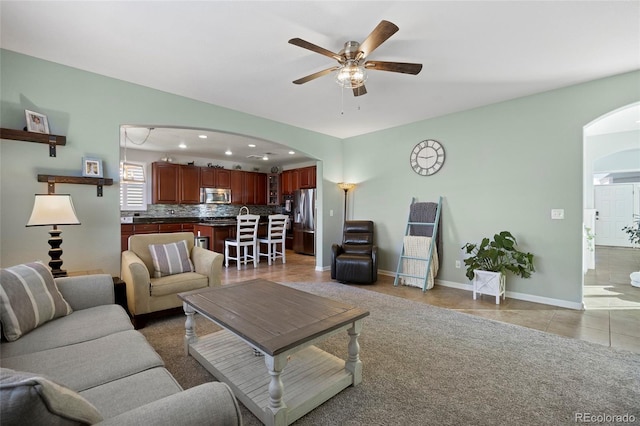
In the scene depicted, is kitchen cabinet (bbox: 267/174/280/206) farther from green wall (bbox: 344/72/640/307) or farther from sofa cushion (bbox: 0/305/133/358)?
sofa cushion (bbox: 0/305/133/358)

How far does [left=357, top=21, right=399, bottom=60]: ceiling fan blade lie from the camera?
1844mm

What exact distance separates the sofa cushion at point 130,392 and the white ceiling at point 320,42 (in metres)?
2.35

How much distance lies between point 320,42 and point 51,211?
2729 millimetres

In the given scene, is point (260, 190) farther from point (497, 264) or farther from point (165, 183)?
point (497, 264)

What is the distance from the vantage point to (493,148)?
3.95 m

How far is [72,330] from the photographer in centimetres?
171

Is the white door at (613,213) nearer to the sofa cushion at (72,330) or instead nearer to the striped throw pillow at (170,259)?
the striped throw pillow at (170,259)

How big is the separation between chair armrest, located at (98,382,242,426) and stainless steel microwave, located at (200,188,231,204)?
7.14 m

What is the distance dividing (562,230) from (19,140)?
5888 millimetres

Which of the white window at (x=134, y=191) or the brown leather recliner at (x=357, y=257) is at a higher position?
the white window at (x=134, y=191)

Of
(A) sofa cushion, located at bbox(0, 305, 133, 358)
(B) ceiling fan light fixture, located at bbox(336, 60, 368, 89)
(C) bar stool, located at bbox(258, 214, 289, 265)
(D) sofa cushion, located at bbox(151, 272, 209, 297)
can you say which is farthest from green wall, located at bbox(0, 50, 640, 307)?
(B) ceiling fan light fixture, located at bbox(336, 60, 368, 89)

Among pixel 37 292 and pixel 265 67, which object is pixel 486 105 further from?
pixel 37 292

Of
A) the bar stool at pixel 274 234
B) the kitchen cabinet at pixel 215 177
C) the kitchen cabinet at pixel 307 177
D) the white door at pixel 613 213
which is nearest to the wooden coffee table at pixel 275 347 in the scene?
the bar stool at pixel 274 234

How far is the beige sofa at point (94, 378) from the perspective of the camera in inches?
26.5
